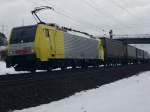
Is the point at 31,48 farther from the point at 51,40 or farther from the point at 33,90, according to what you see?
the point at 33,90

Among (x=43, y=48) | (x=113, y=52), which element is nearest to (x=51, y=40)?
(x=43, y=48)

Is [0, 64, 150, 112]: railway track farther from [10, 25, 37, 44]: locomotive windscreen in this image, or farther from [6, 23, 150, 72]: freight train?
[10, 25, 37, 44]: locomotive windscreen

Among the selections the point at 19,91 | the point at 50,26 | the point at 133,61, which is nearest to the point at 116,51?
the point at 133,61

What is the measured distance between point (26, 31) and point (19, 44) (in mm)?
940

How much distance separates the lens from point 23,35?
73.5ft

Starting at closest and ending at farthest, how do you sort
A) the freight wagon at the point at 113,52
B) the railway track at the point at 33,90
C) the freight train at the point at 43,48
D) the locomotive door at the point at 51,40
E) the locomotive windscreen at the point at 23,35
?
the railway track at the point at 33,90 < the freight train at the point at 43,48 < the locomotive windscreen at the point at 23,35 < the locomotive door at the point at 51,40 < the freight wagon at the point at 113,52

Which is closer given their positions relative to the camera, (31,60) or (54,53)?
(31,60)

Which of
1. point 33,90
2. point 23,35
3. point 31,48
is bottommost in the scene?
point 33,90

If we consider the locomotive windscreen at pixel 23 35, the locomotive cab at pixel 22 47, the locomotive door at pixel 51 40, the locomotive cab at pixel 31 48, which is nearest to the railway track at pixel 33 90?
the locomotive cab at pixel 31 48

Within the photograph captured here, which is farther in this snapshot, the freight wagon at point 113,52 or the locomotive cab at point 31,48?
the freight wagon at point 113,52

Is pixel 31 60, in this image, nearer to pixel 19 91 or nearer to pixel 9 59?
pixel 9 59

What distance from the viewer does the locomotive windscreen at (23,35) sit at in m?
22.0

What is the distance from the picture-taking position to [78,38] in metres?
29.6

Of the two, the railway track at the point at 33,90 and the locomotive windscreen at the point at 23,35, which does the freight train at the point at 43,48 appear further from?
the railway track at the point at 33,90
